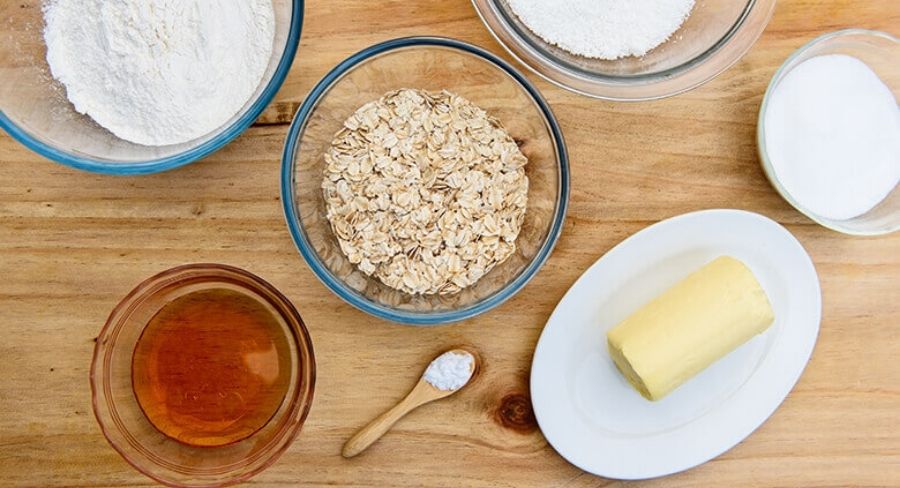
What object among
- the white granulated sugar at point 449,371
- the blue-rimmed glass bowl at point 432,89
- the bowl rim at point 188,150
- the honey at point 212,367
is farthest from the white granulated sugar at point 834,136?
the honey at point 212,367

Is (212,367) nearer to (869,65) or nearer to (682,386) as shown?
(682,386)

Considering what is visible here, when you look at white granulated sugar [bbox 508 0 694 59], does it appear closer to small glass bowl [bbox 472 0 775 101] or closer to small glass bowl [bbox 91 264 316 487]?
small glass bowl [bbox 472 0 775 101]

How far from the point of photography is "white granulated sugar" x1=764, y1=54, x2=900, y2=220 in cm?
116

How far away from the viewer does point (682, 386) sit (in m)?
1.20

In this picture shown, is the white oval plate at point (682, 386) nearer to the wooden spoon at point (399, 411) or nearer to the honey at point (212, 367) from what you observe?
the wooden spoon at point (399, 411)

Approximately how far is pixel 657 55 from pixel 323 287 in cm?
59

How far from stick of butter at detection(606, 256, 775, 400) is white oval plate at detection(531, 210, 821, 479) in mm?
59

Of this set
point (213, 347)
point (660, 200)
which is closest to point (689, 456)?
point (660, 200)

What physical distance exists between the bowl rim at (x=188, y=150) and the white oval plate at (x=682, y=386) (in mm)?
503

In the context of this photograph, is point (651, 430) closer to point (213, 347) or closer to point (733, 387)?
point (733, 387)

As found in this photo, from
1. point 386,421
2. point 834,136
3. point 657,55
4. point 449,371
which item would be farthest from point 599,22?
point 386,421

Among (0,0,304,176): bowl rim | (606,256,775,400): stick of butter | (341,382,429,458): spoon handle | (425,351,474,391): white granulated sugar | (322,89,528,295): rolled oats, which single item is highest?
(0,0,304,176): bowl rim

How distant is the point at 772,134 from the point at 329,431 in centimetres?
78

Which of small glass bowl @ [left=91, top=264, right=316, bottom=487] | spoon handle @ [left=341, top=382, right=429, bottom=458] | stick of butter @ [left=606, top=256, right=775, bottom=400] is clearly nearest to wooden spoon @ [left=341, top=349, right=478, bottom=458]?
spoon handle @ [left=341, top=382, right=429, bottom=458]
